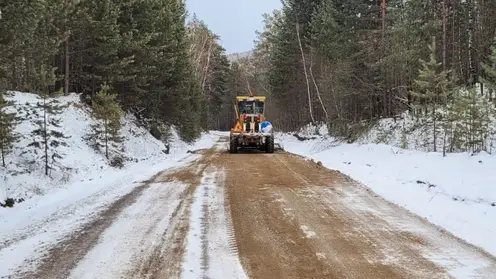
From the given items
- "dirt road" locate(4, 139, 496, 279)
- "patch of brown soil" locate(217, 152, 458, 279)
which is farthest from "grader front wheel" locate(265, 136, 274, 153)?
"dirt road" locate(4, 139, 496, 279)

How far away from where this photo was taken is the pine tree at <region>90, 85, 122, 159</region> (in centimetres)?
1446

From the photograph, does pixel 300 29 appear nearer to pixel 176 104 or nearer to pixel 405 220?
pixel 176 104

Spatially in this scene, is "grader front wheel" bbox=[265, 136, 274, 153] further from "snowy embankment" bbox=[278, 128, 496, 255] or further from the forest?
"snowy embankment" bbox=[278, 128, 496, 255]

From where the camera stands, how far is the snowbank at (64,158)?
9.95 m

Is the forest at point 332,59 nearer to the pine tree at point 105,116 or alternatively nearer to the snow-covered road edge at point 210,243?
the pine tree at point 105,116

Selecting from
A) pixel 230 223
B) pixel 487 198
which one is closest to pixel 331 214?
pixel 230 223

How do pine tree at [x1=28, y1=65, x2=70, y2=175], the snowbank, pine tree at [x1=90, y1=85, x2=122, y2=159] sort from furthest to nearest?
pine tree at [x1=90, y1=85, x2=122, y2=159] → pine tree at [x1=28, y1=65, x2=70, y2=175] → the snowbank

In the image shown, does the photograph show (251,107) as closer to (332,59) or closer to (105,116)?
(332,59)

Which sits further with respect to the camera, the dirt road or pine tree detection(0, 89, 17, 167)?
pine tree detection(0, 89, 17, 167)

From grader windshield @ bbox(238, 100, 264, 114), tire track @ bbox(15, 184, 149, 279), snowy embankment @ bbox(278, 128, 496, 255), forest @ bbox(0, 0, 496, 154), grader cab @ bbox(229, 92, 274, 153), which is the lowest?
tire track @ bbox(15, 184, 149, 279)

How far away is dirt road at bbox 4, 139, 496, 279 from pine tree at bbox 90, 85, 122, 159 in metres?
5.58

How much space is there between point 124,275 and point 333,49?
24.3 meters

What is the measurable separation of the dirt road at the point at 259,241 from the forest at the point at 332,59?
18.6ft

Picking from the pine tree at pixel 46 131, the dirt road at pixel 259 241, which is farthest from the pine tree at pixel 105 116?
the dirt road at pixel 259 241
